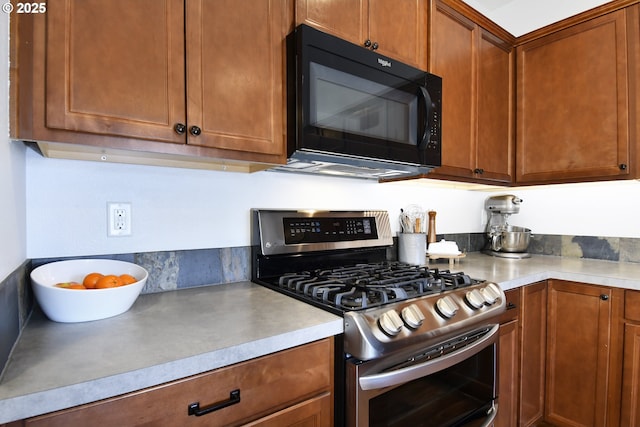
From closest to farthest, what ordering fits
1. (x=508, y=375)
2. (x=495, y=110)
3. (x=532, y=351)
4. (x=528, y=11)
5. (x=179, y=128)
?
1. (x=179, y=128)
2. (x=508, y=375)
3. (x=532, y=351)
4. (x=495, y=110)
5. (x=528, y=11)

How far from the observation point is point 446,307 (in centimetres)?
110

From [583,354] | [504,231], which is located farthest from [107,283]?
Result: [504,231]

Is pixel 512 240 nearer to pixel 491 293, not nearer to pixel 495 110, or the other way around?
pixel 495 110

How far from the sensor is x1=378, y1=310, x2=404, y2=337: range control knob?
92 cm

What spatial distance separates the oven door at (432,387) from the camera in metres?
0.92

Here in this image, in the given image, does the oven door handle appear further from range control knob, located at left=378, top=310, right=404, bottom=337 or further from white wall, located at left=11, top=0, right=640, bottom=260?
white wall, located at left=11, top=0, right=640, bottom=260

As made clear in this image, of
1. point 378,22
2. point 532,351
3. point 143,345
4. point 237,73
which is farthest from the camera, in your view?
point 532,351

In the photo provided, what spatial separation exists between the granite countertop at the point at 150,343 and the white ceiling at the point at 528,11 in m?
2.60

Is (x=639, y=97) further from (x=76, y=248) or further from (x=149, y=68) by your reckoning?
(x=76, y=248)

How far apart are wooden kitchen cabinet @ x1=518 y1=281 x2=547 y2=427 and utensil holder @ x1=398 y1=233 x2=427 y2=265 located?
49cm

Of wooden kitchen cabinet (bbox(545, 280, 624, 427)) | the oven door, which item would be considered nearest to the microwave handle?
the oven door

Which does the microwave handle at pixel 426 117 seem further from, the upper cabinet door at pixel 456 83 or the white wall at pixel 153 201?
the white wall at pixel 153 201

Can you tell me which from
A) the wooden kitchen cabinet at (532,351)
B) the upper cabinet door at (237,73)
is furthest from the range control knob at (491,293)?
the upper cabinet door at (237,73)

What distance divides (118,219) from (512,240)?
7.20 ft
